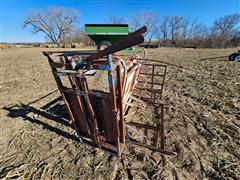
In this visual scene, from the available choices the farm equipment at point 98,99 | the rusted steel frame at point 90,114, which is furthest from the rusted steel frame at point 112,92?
the rusted steel frame at point 90,114

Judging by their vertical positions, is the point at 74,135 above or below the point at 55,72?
below

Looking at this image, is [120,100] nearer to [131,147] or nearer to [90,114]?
[90,114]

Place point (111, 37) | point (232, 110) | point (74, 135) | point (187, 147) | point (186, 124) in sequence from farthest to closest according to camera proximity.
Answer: point (111, 37), point (232, 110), point (186, 124), point (74, 135), point (187, 147)

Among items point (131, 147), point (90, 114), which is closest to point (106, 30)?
point (90, 114)

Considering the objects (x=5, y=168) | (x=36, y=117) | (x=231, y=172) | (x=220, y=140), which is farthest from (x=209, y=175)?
(x=36, y=117)

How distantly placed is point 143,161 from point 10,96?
15.6ft

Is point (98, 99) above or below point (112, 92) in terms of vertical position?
below

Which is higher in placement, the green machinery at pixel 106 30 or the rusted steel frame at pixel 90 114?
the green machinery at pixel 106 30

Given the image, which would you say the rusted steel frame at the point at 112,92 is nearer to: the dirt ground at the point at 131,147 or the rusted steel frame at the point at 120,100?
the rusted steel frame at the point at 120,100

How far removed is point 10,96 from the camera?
464cm

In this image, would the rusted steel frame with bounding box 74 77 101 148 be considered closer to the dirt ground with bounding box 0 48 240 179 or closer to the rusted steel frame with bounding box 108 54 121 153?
the dirt ground with bounding box 0 48 240 179

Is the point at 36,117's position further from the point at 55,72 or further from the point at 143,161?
the point at 143,161

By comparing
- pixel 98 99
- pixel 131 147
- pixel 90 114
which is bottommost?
pixel 131 147

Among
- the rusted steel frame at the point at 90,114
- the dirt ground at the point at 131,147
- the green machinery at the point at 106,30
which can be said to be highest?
the green machinery at the point at 106,30
